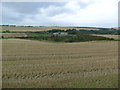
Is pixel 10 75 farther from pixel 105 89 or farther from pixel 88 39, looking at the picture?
pixel 88 39

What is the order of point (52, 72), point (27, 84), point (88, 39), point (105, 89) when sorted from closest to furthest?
point (105, 89), point (27, 84), point (52, 72), point (88, 39)

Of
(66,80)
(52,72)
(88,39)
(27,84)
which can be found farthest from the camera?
(88,39)

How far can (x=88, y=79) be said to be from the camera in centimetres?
971

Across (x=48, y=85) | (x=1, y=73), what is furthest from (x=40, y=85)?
(x=1, y=73)

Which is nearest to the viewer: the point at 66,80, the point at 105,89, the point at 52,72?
the point at 105,89

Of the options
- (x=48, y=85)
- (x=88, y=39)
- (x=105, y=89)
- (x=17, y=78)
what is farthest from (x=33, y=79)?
(x=88, y=39)

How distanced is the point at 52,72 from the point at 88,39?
57540 mm

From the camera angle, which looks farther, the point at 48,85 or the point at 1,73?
the point at 1,73

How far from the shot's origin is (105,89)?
8055 mm

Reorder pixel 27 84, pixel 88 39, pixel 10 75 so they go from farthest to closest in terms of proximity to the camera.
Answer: pixel 88 39 → pixel 10 75 → pixel 27 84

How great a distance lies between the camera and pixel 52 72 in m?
11.5

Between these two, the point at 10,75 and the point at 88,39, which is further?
the point at 88,39

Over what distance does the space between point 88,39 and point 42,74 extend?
58071 millimetres

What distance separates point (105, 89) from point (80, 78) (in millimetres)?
2032
